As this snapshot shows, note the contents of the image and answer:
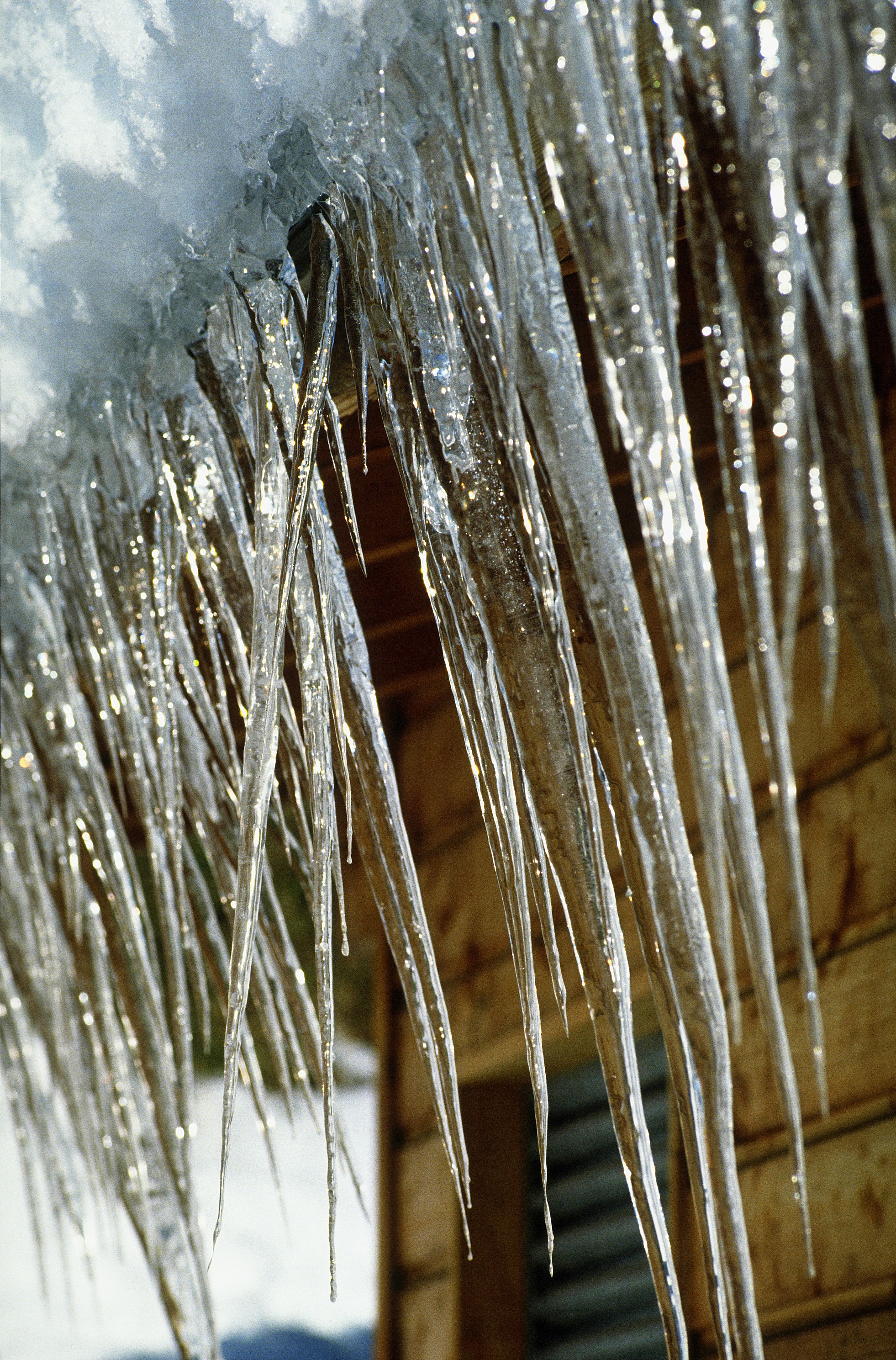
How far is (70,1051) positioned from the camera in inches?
69.0

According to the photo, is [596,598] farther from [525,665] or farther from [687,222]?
[687,222]

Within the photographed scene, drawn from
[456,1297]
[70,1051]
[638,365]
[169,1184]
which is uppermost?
[638,365]

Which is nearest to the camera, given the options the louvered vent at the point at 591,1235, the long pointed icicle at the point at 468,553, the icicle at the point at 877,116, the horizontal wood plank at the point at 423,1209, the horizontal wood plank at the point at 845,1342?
the icicle at the point at 877,116

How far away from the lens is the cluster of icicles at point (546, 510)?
670 mm

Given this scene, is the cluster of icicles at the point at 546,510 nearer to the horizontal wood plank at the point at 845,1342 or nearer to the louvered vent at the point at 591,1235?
the horizontal wood plank at the point at 845,1342

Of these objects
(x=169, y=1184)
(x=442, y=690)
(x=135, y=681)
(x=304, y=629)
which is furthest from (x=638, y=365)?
(x=442, y=690)

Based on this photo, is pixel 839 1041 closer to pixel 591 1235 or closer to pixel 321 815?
pixel 591 1235

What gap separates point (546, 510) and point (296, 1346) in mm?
3866

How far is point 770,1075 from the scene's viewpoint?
6.39ft

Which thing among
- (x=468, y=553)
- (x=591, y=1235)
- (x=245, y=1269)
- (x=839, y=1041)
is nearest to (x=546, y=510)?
(x=468, y=553)

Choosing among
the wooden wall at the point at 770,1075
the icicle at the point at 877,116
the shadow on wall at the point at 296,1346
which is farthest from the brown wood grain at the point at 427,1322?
the icicle at the point at 877,116

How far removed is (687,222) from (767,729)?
1.00ft

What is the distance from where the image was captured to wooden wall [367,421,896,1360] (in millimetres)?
1809

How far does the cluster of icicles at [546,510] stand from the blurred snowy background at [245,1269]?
267 cm
